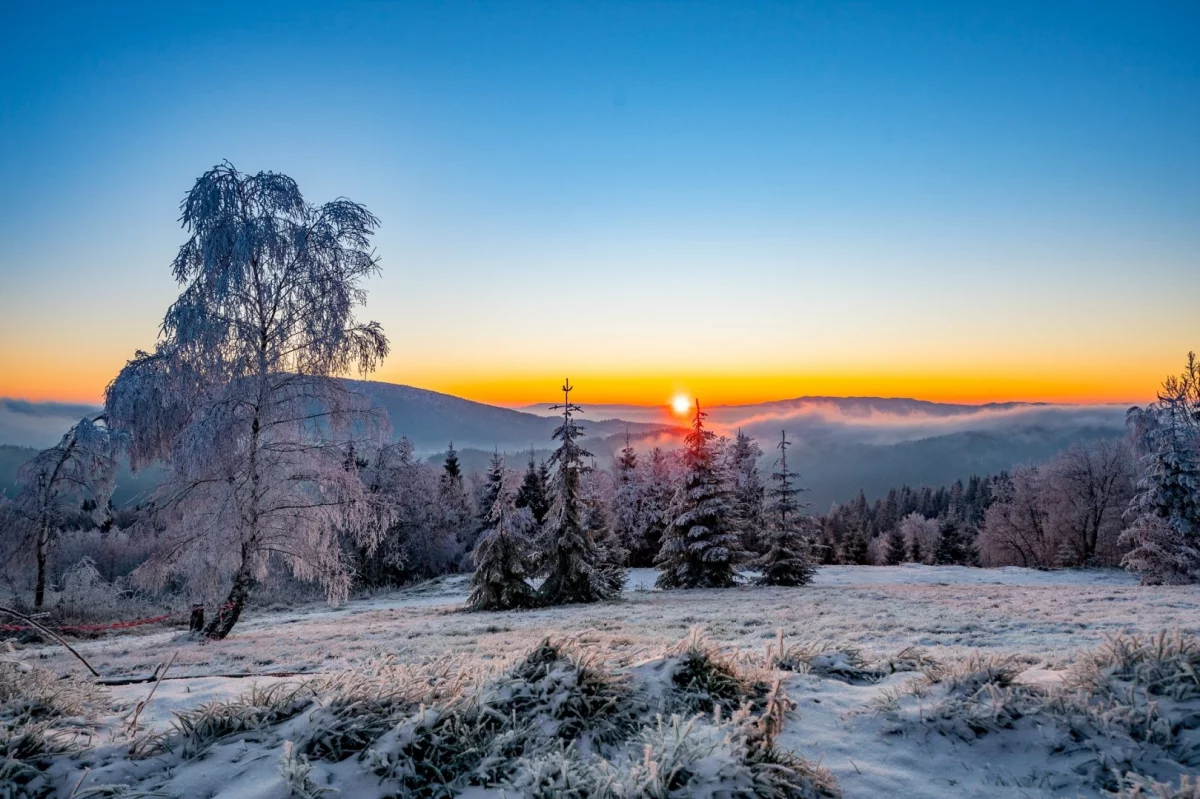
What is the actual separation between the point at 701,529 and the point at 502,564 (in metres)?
7.94

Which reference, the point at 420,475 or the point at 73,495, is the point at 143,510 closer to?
the point at 73,495

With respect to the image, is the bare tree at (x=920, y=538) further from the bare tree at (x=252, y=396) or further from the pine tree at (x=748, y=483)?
the bare tree at (x=252, y=396)

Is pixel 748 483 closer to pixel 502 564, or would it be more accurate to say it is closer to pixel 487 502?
pixel 487 502

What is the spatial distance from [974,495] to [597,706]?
9858 cm

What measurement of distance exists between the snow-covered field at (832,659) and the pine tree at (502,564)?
128 cm

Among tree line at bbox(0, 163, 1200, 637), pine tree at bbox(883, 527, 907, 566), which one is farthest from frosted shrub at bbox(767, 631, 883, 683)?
pine tree at bbox(883, 527, 907, 566)

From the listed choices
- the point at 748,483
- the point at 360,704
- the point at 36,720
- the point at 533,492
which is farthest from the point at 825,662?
the point at 748,483

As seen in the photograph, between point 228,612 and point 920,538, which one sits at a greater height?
point 228,612

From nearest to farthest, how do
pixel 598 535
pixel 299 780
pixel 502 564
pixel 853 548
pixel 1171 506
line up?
pixel 299 780 < pixel 502 564 < pixel 598 535 < pixel 1171 506 < pixel 853 548

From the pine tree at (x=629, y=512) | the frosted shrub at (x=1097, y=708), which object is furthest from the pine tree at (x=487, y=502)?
the frosted shrub at (x=1097, y=708)

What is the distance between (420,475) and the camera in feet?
128

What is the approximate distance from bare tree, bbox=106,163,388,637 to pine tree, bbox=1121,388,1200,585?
90.6 ft

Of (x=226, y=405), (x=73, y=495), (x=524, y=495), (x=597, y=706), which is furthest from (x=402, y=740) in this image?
(x=524, y=495)

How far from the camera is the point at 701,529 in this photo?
22828 millimetres
